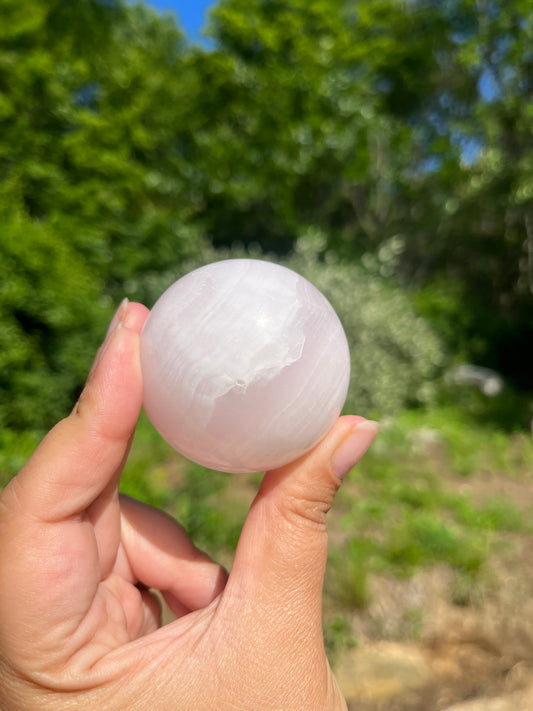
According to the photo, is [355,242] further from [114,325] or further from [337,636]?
[114,325]

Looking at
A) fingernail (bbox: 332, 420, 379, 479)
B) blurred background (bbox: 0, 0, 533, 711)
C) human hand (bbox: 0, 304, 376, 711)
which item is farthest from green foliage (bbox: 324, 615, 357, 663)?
fingernail (bbox: 332, 420, 379, 479)

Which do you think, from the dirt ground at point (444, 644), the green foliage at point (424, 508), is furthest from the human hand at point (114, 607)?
the green foliage at point (424, 508)

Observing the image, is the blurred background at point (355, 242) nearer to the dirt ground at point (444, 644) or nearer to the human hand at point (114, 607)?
the dirt ground at point (444, 644)

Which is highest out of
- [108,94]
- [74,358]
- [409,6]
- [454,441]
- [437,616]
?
[409,6]

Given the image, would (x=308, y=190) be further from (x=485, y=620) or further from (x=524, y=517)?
(x=485, y=620)

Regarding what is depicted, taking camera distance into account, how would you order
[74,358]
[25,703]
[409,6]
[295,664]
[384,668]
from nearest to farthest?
[25,703], [295,664], [384,668], [74,358], [409,6]

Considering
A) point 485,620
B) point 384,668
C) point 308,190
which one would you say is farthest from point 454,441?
point 308,190

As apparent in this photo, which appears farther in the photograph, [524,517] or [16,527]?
[524,517]

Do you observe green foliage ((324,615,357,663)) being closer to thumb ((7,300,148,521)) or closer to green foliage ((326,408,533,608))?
green foliage ((326,408,533,608))
